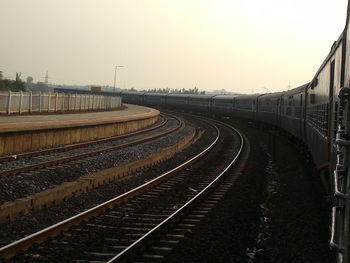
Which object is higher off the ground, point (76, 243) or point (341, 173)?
point (341, 173)

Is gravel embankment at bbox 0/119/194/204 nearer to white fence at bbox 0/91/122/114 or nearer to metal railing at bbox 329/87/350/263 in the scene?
metal railing at bbox 329/87/350/263

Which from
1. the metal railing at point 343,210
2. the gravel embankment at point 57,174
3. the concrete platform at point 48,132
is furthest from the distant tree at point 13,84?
the metal railing at point 343,210

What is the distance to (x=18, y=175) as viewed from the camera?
11586mm

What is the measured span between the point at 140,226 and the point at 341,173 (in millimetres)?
5551

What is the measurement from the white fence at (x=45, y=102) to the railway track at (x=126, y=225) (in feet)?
49.0

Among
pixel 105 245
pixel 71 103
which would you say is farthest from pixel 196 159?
pixel 71 103

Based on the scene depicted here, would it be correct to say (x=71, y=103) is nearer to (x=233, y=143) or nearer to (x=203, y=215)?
(x=233, y=143)

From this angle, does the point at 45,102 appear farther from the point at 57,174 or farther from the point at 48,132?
the point at 57,174

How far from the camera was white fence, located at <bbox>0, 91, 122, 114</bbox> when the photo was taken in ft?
83.0

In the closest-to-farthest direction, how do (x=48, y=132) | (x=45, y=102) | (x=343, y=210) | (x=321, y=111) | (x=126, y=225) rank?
(x=343, y=210)
(x=126, y=225)
(x=321, y=111)
(x=48, y=132)
(x=45, y=102)

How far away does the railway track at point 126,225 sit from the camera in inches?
253

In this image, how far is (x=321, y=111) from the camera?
10242mm

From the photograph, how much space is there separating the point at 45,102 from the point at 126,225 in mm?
23885

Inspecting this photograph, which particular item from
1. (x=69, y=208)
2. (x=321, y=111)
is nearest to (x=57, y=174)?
(x=69, y=208)
